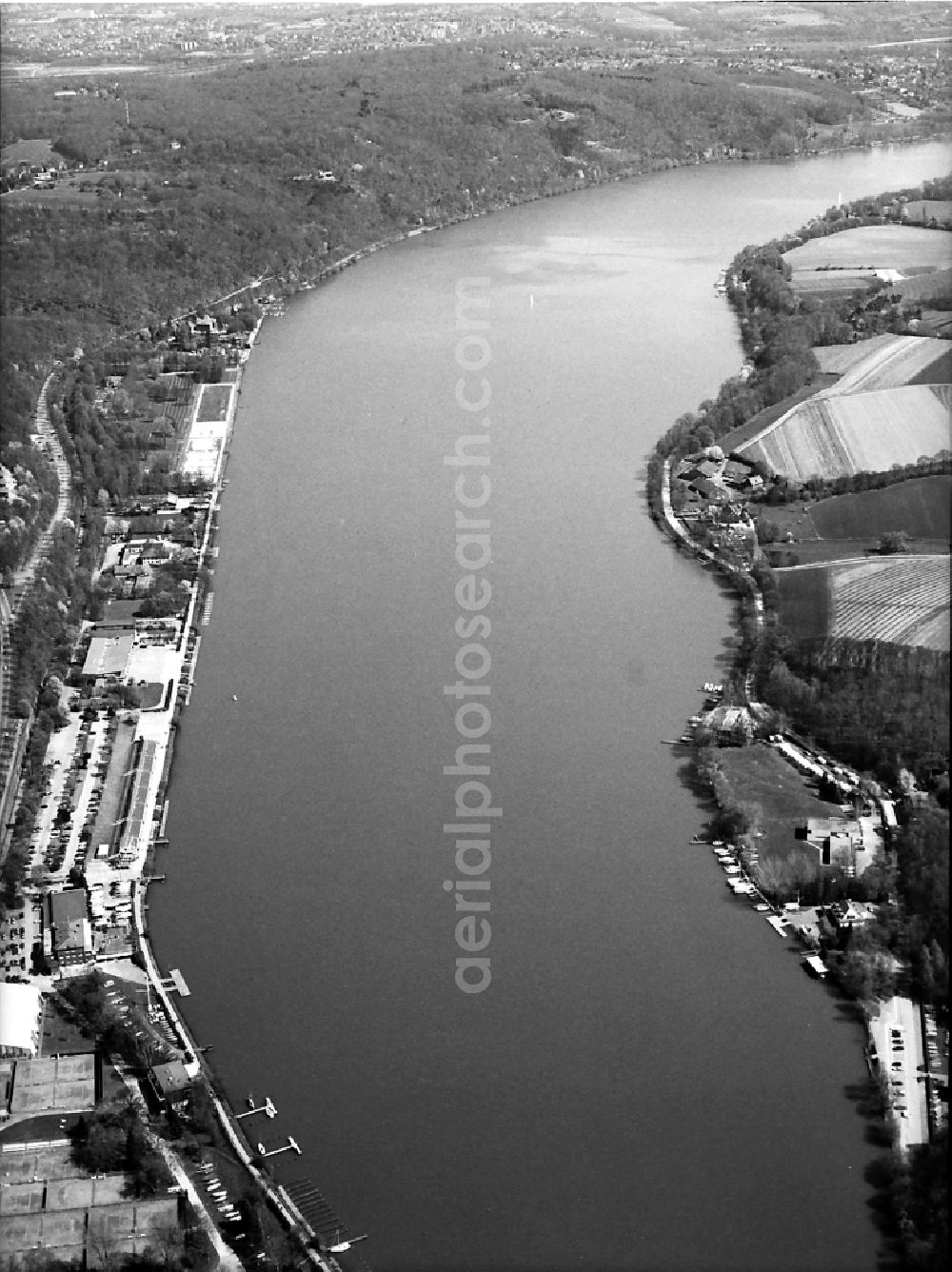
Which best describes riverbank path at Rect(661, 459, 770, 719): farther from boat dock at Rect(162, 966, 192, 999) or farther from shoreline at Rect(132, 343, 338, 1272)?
boat dock at Rect(162, 966, 192, 999)

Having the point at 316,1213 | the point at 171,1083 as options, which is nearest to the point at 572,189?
the point at 171,1083

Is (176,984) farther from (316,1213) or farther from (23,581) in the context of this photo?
(23,581)

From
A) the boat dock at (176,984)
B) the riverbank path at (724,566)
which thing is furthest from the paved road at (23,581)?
the riverbank path at (724,566)

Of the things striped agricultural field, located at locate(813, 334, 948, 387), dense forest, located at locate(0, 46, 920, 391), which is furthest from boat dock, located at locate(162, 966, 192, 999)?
dense forest, located at locate(0, 46, 920, 391)

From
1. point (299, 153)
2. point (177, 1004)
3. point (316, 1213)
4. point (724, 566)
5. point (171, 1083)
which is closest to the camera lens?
point (316, 1213)

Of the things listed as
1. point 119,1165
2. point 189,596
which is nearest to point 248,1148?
point 119,1165

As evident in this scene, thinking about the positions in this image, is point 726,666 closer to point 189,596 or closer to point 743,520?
point 743,520

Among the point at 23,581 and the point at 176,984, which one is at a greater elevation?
the point at 23,581
